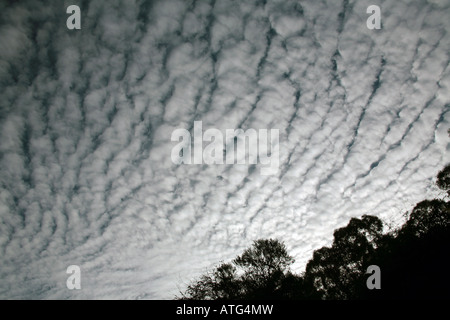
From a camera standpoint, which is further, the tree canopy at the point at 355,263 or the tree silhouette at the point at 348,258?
the tree silhouette at the point at 348,258

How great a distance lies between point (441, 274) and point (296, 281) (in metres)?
A: 16.0

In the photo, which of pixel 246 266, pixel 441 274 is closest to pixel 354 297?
pixel 441 274

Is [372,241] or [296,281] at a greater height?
[372,241]

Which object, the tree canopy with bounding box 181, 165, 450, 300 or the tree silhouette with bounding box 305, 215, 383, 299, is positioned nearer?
the tree canopy with bounding box 181, 165, 450, 300

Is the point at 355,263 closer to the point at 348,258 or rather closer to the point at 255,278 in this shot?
the point at 348,258

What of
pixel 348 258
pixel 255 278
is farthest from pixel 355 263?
pixel 255 278

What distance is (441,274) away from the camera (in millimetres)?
20594
